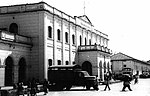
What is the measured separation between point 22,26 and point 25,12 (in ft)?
5.55

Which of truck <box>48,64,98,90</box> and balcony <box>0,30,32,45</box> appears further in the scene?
truck <box>48,64,98,90</box>

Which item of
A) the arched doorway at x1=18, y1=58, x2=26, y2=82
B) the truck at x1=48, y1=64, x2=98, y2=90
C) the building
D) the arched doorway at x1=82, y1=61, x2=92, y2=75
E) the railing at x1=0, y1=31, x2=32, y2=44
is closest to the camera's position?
the railing at x1=0, y1=31, x2=32, y2=44

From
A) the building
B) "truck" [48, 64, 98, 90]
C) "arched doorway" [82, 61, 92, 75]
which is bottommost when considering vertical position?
"truck" [48, 64, 98, 90]

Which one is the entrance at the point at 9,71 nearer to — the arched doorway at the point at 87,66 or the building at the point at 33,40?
the building at the point at 33,40

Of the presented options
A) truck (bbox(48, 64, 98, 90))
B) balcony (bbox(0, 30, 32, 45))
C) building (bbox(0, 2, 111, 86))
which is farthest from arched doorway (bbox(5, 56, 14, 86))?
truck (bbox(48, 64, 98, 90))

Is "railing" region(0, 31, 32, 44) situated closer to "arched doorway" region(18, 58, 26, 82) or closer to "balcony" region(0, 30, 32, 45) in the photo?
"balcony" region(0, 30, 32, 45)

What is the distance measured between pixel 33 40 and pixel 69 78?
7.16 metres

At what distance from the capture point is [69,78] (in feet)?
89.5

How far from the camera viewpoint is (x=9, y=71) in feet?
91.0

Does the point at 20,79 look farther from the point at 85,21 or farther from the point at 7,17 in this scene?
the point at 85,21

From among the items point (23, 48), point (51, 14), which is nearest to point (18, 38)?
point (23, 48)

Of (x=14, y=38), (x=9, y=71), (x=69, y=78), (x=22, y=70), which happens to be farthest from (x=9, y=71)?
(x=69, y=78)

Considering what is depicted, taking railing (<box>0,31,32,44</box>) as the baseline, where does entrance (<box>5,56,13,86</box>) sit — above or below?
below

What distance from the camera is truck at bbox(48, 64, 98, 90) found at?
26.8 m
